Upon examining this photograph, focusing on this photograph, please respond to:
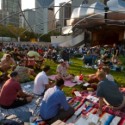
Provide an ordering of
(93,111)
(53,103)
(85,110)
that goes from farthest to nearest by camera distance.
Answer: (85,110)
(93,111)
(53,103)

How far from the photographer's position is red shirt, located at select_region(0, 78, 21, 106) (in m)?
8.48

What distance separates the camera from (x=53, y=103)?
7402 mm

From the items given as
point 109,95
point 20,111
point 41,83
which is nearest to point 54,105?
point 20,111

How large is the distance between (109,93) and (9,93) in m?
2.67

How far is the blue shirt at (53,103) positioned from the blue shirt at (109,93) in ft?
3.61

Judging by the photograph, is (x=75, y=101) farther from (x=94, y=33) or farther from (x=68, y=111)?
(x=94, y=33)

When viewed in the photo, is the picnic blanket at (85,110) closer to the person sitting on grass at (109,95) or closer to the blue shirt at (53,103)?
the person sitting on grass at (109,95)

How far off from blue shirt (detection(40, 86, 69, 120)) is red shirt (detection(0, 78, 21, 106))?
4.37 feet

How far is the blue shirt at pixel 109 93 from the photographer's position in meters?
8.02

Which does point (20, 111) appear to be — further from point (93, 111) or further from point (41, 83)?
point (93, 111)

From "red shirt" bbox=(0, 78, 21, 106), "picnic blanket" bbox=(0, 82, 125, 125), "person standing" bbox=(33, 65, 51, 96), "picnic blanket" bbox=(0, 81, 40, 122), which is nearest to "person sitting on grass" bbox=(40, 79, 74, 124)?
"picnic blanket" bbox=(0, 82, 125, 125)

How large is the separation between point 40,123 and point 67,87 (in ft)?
16.2

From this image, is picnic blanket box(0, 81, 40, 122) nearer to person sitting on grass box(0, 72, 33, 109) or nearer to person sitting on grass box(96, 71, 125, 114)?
person sitting on grass box(0, 72, 33, 109)

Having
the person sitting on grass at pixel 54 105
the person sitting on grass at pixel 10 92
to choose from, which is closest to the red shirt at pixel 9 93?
the person sitting on grass at pixel 10 92
